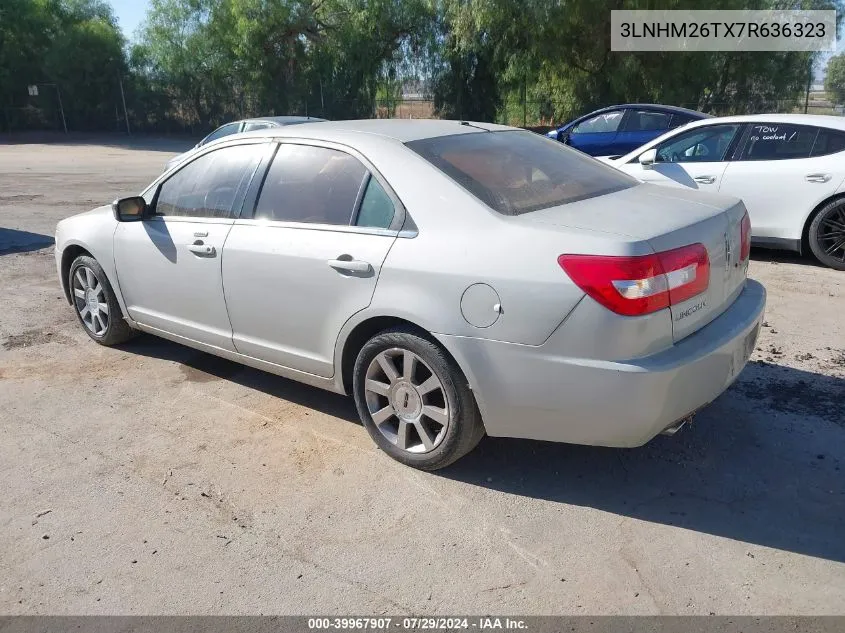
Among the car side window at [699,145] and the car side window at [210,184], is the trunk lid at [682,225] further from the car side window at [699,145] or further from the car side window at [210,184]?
the car side window at [699,145]

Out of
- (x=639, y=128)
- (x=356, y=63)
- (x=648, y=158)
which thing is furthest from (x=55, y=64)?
(x=648, y=158)

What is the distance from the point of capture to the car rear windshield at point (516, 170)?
11.3ft

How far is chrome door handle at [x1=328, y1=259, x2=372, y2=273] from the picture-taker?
351 centimetres

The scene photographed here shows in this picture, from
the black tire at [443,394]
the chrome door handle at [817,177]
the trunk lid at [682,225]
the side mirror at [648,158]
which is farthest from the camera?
the side mirror at [648,158]

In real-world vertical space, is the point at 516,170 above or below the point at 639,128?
above

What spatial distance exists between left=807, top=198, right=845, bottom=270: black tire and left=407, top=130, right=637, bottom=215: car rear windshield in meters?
4.00

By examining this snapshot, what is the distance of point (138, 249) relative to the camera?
15.7 feet

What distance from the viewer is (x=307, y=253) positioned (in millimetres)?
3748

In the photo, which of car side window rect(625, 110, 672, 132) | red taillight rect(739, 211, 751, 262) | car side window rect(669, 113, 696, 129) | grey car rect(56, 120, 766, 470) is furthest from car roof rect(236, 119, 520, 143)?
car side window rect(625, 110, 672, 132)

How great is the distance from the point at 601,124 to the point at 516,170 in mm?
9896

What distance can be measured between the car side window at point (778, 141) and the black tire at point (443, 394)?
5674 millimetres

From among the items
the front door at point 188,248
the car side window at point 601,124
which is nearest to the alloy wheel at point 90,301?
the front door at point 188,248

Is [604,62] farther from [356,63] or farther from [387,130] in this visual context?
[387,130]

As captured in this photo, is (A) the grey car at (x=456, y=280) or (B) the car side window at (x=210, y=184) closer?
(A) the grey car at (x=456, y=280)
